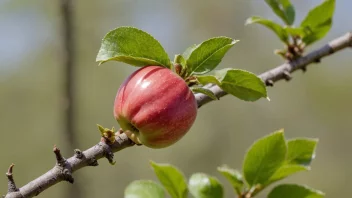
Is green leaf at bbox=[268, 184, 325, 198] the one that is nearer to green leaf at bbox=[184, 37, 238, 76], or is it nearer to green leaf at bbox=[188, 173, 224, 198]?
green leaf at bbox=[188, 173, 224, 198]

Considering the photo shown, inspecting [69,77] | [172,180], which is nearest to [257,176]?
[172,180]

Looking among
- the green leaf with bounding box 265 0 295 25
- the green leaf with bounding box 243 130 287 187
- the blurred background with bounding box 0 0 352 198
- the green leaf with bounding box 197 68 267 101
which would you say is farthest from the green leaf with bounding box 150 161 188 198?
the blurred background with bounding box 0 0 352 198

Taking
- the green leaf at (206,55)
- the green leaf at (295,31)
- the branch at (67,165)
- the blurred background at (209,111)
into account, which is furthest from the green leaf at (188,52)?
the blurred background at (209,111)

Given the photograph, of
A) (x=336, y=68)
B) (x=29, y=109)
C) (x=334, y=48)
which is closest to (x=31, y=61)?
(x=29, y=109)

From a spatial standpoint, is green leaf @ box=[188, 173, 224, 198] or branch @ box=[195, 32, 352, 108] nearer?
green leaf @ box=[188, 173, 224, 198]

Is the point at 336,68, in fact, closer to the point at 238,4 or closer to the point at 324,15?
the point at 238,4

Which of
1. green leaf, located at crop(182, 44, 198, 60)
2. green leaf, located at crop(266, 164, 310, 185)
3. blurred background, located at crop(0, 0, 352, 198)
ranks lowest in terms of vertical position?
green leaf, located at crop(266, 164, 310, 185)

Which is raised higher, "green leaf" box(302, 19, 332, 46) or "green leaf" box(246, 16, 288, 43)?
"green leaf" box(246, 16, 288, 43)
